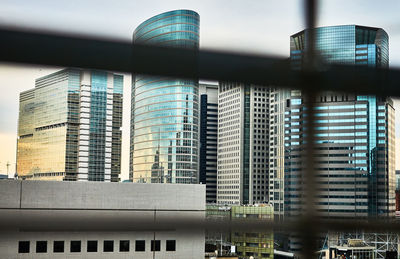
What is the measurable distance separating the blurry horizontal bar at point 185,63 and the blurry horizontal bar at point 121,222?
0.43 ft

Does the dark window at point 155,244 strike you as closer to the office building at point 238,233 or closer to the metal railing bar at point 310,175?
the office building at point 238,233

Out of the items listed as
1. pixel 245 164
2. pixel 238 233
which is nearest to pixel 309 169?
pixel 238 233

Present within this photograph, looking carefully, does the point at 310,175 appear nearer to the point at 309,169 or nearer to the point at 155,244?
the point at 309,169

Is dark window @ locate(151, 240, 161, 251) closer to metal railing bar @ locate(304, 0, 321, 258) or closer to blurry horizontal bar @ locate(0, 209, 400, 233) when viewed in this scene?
blurry horizontal bar @ locate(0, 209, 400, 233)

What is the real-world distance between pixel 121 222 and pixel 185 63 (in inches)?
6.3

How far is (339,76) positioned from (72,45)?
0.28 metres

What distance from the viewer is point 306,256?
0.44 meters

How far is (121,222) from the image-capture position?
36 cm

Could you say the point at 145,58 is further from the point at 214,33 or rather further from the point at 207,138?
the point at 207,138

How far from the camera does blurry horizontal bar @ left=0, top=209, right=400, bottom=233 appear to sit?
329mm

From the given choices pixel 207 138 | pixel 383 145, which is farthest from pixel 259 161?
pixel 383 145

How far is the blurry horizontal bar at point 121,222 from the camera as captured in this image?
1.08 ft

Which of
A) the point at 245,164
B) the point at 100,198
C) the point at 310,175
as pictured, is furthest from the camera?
the point at 245,164

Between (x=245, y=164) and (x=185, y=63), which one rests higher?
(x=185, y=63)
